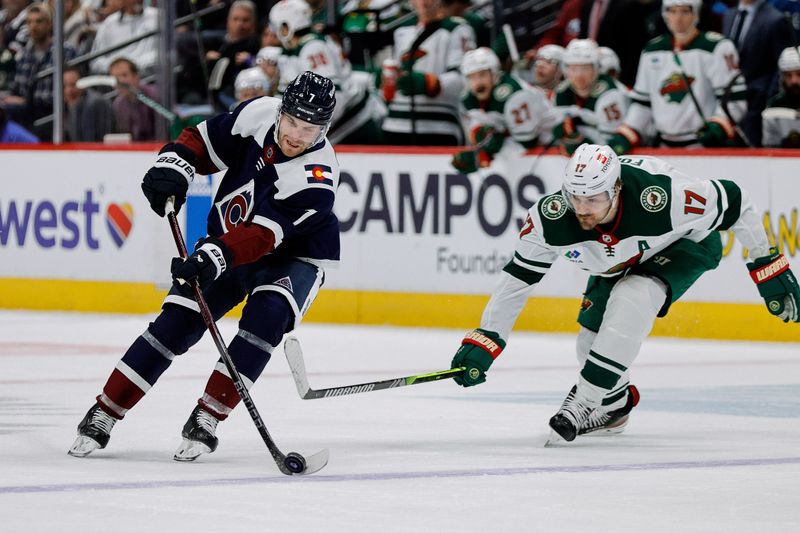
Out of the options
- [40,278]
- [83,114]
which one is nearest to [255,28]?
[83,114]

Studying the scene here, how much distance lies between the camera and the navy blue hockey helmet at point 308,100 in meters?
4.92

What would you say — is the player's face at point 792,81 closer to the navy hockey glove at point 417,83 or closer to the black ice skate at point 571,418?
the navy hockey glove at point 417,83

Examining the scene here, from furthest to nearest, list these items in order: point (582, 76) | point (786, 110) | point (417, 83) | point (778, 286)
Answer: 1. point (417, 83)
2. point (582, 76)
3. point (786, 110)
4. point (778, 286)

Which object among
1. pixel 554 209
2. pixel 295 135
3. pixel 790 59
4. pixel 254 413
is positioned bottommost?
pixel 254 413

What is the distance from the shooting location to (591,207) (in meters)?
5.05

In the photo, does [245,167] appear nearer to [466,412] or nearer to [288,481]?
[288,481]

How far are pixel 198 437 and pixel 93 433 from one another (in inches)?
13.3

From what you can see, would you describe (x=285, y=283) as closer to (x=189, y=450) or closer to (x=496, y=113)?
(x=189, y=450)

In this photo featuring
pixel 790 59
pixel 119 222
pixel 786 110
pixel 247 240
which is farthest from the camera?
pixel 119 222

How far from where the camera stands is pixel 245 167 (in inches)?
202

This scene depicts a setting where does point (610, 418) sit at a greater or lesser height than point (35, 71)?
lesser

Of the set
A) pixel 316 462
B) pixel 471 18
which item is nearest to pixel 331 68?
pixel 471 18

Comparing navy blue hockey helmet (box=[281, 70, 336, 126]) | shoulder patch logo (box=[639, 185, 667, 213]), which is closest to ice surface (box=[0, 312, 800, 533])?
shoulder patch logo (box=[639, 185, 667, 213])

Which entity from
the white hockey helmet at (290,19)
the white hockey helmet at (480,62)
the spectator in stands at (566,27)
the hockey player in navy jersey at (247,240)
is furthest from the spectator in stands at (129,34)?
the hockey player in navy jersey at (247,240)
